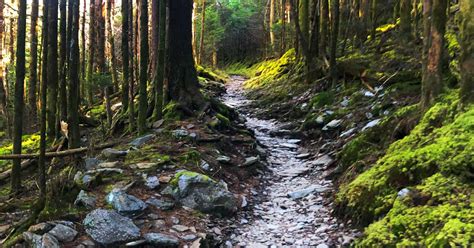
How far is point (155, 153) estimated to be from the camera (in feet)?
23.7

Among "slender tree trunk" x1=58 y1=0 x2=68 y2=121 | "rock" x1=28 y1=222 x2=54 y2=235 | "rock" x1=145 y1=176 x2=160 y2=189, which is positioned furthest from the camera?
"slender tree trunk" x1=58 y1=0 x2=68 y2=121

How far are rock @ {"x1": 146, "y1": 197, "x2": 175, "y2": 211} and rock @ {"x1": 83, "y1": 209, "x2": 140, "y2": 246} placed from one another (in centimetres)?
65

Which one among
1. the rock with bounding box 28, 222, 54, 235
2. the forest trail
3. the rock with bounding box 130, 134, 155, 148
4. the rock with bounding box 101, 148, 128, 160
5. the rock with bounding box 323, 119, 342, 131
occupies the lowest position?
the forest trail

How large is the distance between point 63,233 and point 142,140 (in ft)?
12.7

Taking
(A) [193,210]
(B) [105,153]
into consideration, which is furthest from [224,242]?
(B) [105,153]

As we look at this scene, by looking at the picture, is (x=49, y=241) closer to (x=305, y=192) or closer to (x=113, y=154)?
(x=113, y=154)

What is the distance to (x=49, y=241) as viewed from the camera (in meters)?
4.21

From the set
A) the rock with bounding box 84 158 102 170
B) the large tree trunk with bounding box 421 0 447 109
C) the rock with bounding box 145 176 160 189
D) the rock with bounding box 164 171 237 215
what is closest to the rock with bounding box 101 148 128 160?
the rock with bounding box 84 158 102 170

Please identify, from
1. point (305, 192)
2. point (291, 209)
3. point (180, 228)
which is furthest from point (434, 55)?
point (180, 228)

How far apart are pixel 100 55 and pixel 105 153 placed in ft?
36.5

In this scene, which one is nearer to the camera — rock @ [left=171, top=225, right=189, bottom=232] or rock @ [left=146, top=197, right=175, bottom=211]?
rock @ [left=171, top=225, right=189, bottom=232]

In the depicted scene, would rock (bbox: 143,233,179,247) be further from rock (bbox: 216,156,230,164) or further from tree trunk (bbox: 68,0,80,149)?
tree trunk (bbox: 68,0,80,149)

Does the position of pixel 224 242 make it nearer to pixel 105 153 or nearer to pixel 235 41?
pixel 105 153

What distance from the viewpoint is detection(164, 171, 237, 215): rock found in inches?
229
